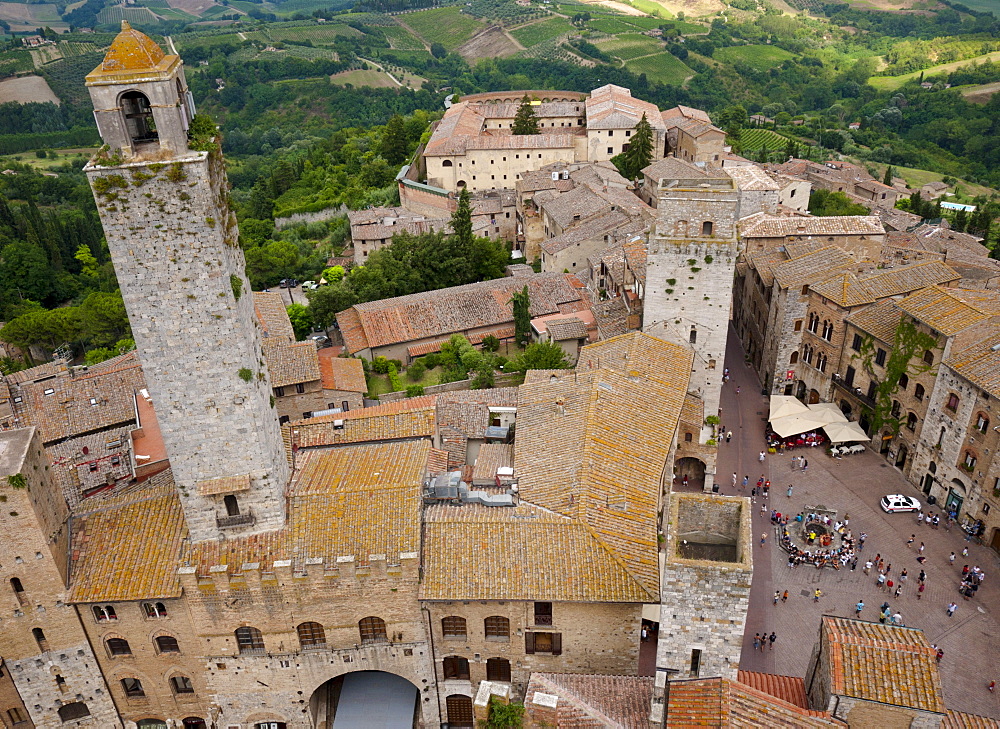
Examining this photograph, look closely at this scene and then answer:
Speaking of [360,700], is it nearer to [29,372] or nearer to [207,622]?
[207,622]

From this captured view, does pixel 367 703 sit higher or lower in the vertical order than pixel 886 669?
lower

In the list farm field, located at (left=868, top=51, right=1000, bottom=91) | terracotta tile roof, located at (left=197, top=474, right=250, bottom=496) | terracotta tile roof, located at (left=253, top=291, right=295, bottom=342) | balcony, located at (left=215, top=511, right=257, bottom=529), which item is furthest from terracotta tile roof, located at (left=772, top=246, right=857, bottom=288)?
farm field, located at (left=868, top=51, right=1000, bottom=91)

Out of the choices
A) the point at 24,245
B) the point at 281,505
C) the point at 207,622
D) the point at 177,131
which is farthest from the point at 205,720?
the point at 24,245

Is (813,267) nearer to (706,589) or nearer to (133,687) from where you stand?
(706,589)

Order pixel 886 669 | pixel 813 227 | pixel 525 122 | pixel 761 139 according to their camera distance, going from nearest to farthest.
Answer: pixel 886 669, pixel 813 227, pixel 525 122, pixel 761 139

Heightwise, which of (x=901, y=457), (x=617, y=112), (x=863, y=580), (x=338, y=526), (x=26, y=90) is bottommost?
(x=863, y=580)

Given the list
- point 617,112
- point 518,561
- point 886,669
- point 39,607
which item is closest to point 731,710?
point 886,669

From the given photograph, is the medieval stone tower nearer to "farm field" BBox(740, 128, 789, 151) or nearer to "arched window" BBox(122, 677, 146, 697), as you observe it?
"arched window" BBox(122, 677, 146, 697)
